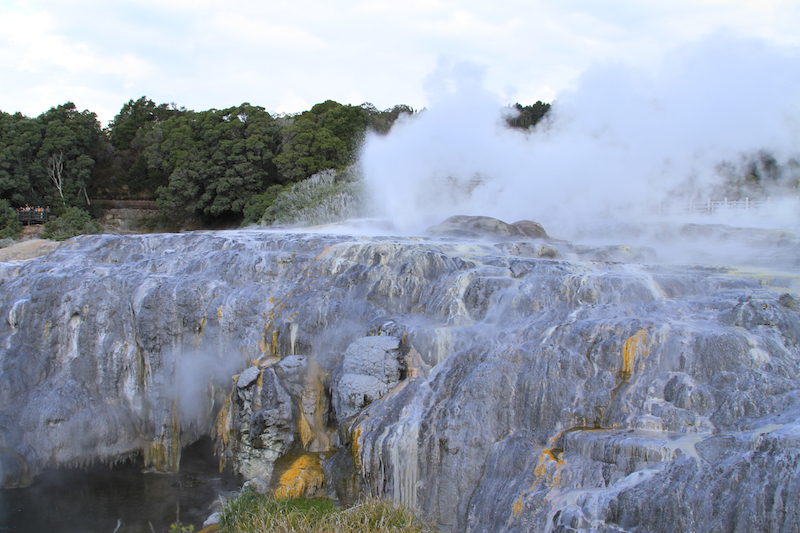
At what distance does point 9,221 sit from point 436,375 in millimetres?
21292

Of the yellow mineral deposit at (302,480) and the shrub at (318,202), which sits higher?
the shrub at (318,202)

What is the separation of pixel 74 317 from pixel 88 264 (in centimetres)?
239

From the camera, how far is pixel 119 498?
9.07 m

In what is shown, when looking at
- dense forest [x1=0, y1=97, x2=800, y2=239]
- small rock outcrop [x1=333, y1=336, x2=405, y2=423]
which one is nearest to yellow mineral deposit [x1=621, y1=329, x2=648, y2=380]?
small rock outcrop [x1=333, y1=336, x2=405, y2=423]

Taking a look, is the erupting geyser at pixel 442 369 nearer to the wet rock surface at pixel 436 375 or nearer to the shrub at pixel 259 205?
the wet rock surface at pixel 436 375

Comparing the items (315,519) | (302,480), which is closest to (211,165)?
(302,480)

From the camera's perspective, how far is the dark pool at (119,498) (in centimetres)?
830

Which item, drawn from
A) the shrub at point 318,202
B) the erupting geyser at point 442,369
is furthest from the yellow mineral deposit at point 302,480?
the shrub at point 318,202

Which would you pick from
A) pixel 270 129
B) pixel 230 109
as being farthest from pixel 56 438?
pixel 230 109

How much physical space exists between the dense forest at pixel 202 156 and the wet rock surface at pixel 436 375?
12598 millimetres

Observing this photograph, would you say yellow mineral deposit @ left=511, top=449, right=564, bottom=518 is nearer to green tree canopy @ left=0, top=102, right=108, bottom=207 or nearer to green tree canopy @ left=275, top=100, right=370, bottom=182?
green tree canopy @ left=275, top=100, right=370, bottom=182

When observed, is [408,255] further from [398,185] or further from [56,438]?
[398,185]

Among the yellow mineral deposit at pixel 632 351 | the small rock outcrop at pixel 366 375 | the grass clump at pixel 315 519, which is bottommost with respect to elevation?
the grass clump at pixel 315 519

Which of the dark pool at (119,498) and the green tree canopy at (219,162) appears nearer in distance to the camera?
the dark pool at (119,498)
